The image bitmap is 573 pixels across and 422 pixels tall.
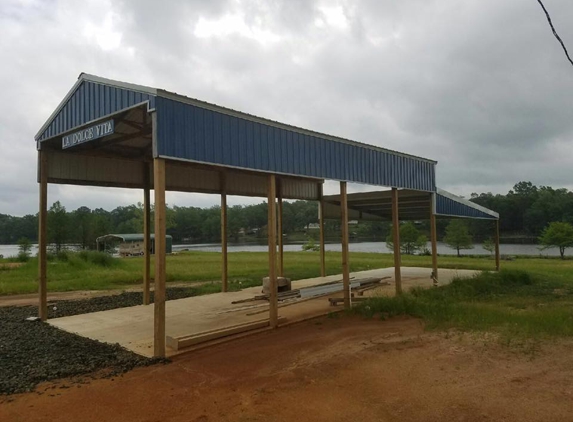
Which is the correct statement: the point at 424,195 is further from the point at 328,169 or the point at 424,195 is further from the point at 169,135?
the point at 169,135

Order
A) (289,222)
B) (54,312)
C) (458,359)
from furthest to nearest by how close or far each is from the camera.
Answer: (289,222) < (54,312) < (458,359)

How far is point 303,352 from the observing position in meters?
7.74

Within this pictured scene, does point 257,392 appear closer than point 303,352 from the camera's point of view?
Yes

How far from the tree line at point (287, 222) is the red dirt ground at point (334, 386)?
163 ft

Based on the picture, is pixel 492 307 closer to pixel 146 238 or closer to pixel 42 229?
pixel 146 238

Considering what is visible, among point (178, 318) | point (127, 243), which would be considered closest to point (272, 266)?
point (178, 318)

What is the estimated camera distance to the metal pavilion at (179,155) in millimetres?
7883

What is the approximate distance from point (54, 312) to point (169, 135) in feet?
23.3

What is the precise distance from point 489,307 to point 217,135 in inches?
344

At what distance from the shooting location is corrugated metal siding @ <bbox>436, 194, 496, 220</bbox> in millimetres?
17438

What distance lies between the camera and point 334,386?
19.6ft

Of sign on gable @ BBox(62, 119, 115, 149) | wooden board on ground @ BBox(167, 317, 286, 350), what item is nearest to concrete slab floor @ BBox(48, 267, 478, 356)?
wooden board on ground @ BBox(167, 317, 286, 350)

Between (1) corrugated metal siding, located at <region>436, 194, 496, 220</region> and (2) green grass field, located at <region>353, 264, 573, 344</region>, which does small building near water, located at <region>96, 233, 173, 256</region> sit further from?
(2) green grass field, located at <region>353, 264, 573, 344</region>

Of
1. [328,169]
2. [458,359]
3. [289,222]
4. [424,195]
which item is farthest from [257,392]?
[289,222]
